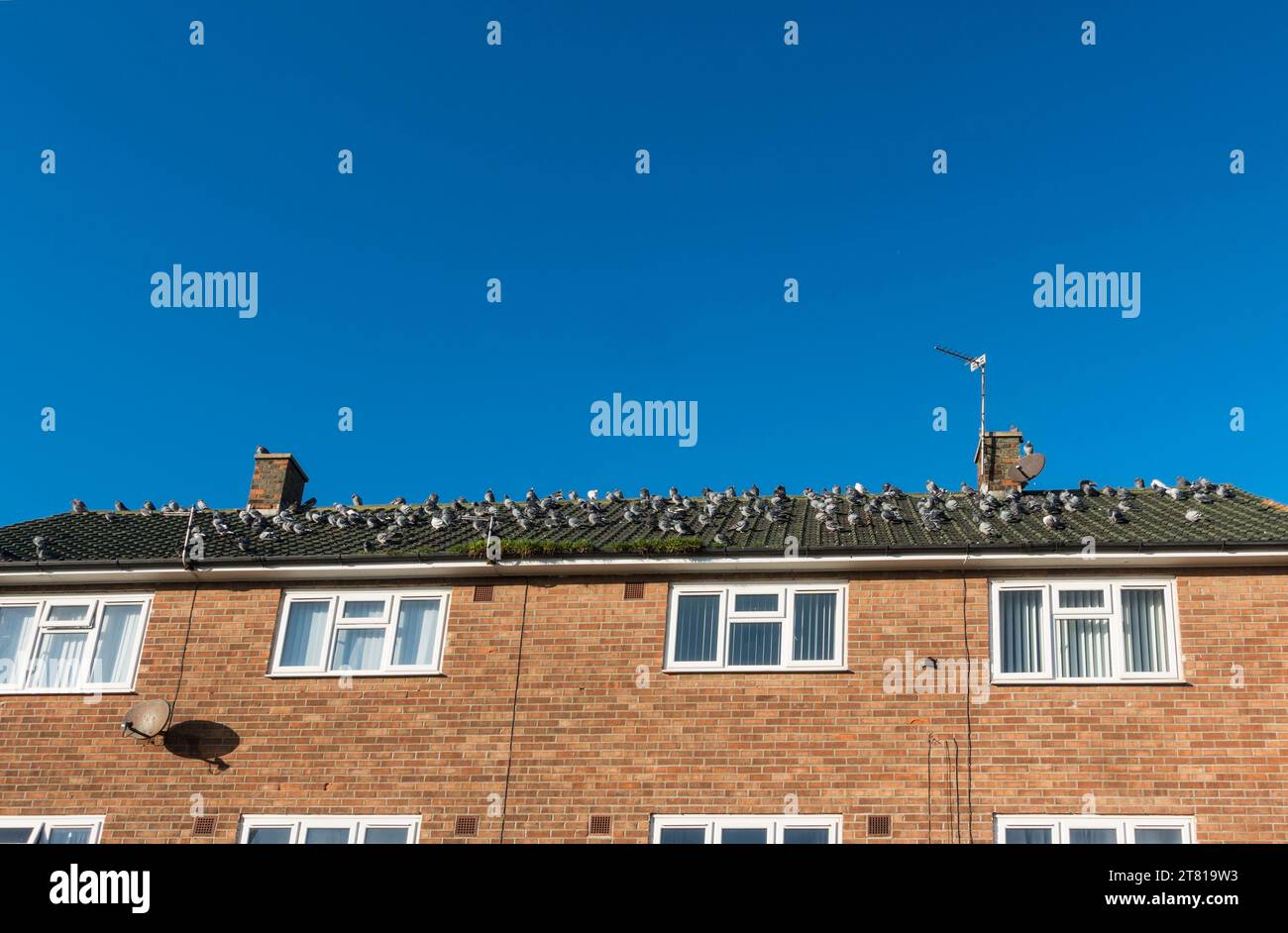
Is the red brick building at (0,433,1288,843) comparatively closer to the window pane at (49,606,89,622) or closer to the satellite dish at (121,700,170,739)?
the window pane at (49,606,89,622)

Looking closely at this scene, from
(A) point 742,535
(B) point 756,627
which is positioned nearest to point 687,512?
(A) point 742,535

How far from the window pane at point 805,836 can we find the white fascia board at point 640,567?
10.2 feet

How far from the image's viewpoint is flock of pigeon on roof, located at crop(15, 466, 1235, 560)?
17938 millimetres

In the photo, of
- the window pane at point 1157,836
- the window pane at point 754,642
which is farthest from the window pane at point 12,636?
the window pane at point 1157,836

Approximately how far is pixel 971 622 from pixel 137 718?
9.89 m

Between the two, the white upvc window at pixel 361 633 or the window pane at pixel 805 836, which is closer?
the window pane at pixel 805 836

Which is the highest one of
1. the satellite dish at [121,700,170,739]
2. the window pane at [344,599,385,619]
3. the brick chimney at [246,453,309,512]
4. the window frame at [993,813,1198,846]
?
the brick chimney at [246,453,309,512]

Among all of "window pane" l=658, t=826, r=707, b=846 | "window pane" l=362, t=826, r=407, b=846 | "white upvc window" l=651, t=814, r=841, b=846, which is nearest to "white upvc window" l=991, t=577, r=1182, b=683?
"white upvc window" l=651, t=814, r=841, b=846

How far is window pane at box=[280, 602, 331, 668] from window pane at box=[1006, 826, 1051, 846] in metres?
8.35

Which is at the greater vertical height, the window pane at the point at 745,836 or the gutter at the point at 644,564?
the gutter at the point at 644,564

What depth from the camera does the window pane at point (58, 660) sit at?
16938mm

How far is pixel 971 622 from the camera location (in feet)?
51.6

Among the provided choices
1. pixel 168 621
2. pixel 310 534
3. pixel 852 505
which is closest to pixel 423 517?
pixel 310 534

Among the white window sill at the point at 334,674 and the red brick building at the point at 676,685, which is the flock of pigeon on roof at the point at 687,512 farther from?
the white window sill at the point at 334,674
